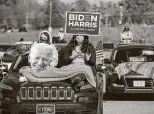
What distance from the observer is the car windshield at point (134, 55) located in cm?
1655

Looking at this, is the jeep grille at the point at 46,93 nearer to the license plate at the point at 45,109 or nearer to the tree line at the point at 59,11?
the license plate at the point at 45,109

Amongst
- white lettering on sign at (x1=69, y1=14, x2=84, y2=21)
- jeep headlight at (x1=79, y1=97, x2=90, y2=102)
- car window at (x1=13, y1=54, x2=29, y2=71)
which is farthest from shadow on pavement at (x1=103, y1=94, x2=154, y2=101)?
jeep headlight at (x1=79, y1=97, x2=90, y2=102)

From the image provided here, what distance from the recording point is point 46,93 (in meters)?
10.6

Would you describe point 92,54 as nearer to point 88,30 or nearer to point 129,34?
point 88,30

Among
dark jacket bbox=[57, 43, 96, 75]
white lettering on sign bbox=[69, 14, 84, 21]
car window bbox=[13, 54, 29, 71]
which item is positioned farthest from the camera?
white lettering on sign bbox=[69, 14, 84, 21]

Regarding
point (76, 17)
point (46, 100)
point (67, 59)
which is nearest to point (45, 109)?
point (46, 100)

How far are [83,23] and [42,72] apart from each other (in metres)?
4.79

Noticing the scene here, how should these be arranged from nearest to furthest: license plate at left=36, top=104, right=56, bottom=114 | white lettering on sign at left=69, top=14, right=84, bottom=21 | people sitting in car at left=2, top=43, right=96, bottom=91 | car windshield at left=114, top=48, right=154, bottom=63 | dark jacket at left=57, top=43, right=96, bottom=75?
license plate at left=36, top=104, right=56, bottom=114, people sitting in car at left=2, top=43, right=96, bottom=91, dark jacket at left=57, top=43, right=96, bottom=75, white lettering on sign at left=69, top=14, right=84, bottom=21, car windshield at left=114, top=48, right=154, bottom=63

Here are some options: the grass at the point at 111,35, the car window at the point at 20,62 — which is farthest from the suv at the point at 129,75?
the grass at the point at 111,35

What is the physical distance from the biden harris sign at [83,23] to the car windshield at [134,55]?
1.46m

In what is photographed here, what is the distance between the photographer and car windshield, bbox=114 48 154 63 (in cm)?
1655

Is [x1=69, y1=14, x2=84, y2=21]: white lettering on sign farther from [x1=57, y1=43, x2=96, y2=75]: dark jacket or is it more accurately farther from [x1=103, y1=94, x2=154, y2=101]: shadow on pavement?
[x1=57, y1=43, x2=96, y2=75]: dark jacket

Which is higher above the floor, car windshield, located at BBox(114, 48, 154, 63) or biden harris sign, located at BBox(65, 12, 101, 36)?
biden harris sign, located at BBox(65, 12, 101, 36)

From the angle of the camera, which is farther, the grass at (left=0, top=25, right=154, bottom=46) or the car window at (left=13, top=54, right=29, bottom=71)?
the grass at (left=0, top=25, right=154, bottom=46)
